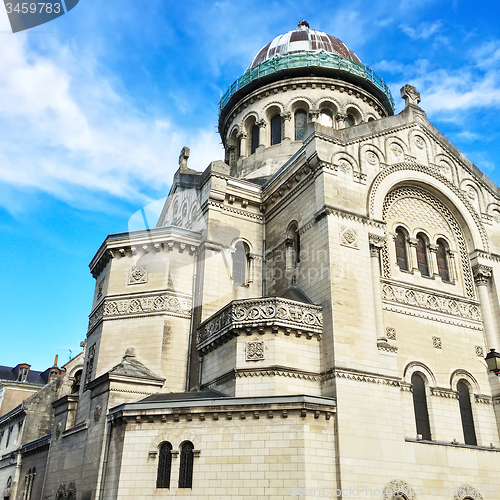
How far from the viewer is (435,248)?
925 inches

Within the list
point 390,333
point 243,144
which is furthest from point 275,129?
point 390,333

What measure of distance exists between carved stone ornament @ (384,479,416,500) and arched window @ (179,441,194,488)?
619 centimetres

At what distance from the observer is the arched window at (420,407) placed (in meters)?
19.4

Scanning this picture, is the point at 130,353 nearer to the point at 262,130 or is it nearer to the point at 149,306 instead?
the point at 149,306

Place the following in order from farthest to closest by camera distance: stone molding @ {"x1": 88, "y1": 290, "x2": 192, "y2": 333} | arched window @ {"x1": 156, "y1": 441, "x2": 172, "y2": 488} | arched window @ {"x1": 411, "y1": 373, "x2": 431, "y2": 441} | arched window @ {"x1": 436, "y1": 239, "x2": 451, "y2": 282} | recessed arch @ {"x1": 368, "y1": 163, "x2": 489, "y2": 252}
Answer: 1. arched window @ {"x1": 436, "y1": 239, "x2": 451, "y2": 282}
2. recessed arch @ {"x1": 368, "y1": 163, "x2": 489, "y2": 252}
3. stone molding @ {"x1": 88, "y1": 290, "x2": 192, "y2": 333}
4. arched window @ {"x1": 411, "y1": 373, "x2": 431, "y2": 441}
5. arched window @ {"x1": 156, "y1": 441, "x2": 172, "y2": 488}

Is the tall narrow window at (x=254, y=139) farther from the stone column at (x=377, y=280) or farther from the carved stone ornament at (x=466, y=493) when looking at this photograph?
the carved stone ornament at (x=466, y=493)

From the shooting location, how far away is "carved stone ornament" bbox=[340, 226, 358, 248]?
2034 centimetres

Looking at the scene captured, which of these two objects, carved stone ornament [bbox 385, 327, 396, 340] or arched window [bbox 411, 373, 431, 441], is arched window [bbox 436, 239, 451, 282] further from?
arched window [bbox 411, 373, 431, 441]

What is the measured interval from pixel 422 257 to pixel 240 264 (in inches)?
316

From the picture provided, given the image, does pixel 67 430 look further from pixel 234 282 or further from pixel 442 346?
pixel 442 346

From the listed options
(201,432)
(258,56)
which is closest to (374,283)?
(201,432)

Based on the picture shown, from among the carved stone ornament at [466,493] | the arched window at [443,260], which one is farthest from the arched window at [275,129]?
the carved stone ornament at [466,493]

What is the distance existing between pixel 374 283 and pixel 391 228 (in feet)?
11.7

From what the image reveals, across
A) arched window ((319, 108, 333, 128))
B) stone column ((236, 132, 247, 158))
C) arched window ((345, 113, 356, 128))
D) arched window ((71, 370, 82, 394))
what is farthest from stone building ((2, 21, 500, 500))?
arched window ((71, 370, 82, 394))
